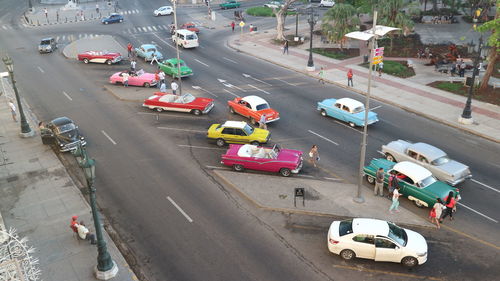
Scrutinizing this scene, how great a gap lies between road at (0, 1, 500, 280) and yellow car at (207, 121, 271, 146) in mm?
1108

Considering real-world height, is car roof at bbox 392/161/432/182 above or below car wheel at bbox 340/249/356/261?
above

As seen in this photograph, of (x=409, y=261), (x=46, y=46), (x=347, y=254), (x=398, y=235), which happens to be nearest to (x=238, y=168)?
(x=347, y=254)

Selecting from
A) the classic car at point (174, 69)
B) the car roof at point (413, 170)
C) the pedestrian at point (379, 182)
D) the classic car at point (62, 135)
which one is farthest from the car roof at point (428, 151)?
the classic car at point (174, 69)

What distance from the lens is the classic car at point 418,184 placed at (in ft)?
70.3

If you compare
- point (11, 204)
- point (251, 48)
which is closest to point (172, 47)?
point (251, 48)

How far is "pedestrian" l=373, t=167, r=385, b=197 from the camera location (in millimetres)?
22188

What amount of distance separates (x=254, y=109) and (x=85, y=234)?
1561 cm

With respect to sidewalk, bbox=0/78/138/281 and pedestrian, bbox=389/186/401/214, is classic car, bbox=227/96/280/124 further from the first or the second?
sidewalk, bbox=0/78/138/281

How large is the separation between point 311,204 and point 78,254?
1109cm

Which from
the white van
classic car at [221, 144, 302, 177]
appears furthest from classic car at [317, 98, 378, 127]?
the white van

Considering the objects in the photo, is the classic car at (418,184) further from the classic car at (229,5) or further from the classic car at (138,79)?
the classic car at (229,5)

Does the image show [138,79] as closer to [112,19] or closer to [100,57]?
[100,57]

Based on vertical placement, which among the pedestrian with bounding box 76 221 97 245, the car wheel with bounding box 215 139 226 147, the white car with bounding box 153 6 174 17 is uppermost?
the white car with bounding box 153 6 174 17

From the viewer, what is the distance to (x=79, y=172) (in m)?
26.0
